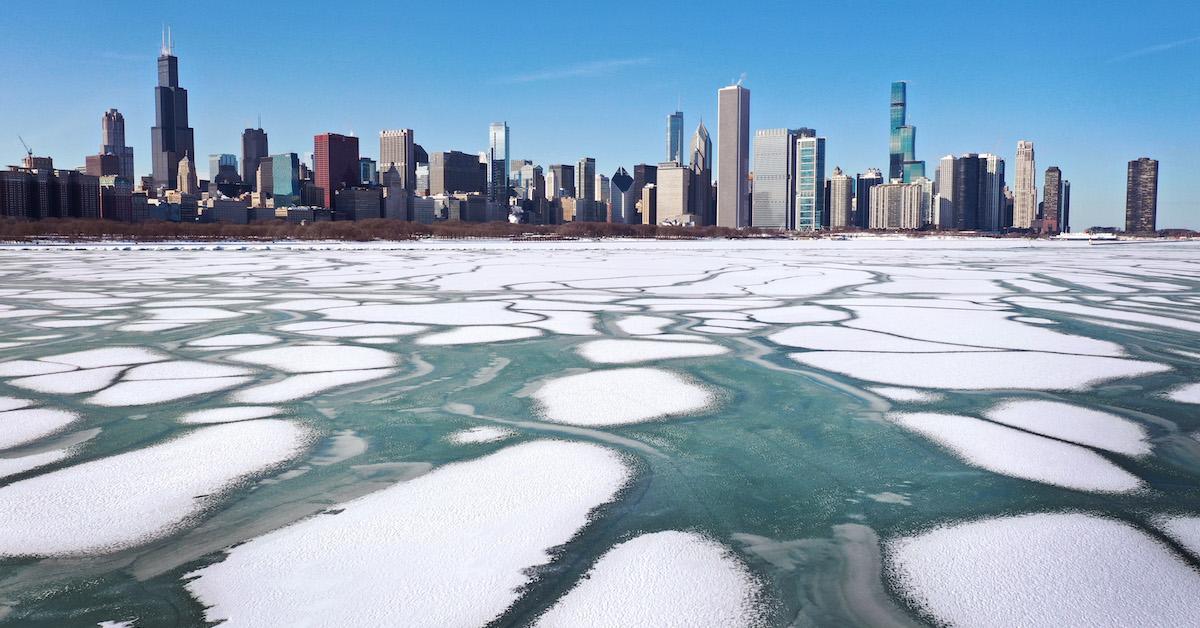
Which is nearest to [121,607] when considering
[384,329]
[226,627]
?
[226,627]

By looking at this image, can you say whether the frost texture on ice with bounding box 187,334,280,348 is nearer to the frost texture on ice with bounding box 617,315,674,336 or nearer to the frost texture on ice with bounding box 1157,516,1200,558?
the frost texture on ice with bounding box 617,315,674,336

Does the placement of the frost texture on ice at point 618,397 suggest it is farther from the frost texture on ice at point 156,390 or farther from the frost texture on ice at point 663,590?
the frost texture on ice at point 156,390

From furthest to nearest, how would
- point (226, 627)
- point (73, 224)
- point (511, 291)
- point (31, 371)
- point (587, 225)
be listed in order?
point (587, 225) → point (73, 224) → point (511, 291) → point (31, 371) → point (226, 627)

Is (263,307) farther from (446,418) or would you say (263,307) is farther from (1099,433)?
(1099,433)

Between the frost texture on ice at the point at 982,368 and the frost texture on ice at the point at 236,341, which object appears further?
the frost texture on ice at the point at 236,341

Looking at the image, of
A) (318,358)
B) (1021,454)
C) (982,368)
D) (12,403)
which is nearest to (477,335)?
(318,358)

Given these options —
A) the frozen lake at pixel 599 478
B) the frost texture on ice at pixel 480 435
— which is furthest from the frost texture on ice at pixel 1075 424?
the frost texture on ice at pixel 480 435

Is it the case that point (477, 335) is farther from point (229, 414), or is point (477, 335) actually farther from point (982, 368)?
point (982, 368)
